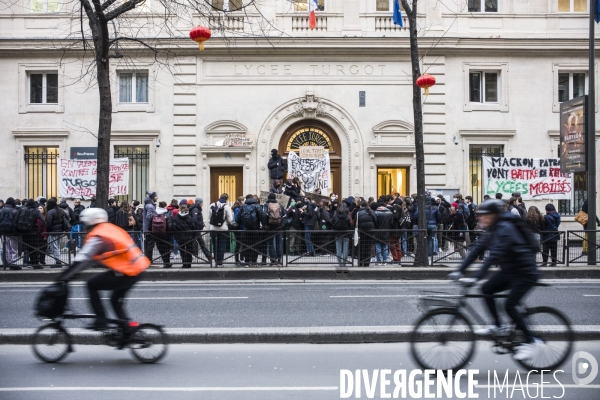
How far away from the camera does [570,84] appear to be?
1035 inches

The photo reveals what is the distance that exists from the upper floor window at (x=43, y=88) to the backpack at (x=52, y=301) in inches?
780

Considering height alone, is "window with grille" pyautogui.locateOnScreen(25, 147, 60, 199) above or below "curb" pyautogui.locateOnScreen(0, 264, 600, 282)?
above

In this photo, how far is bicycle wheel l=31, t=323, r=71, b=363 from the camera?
8.05 metres

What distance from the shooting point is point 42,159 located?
84.5 feet

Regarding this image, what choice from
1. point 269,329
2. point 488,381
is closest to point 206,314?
point 269,329

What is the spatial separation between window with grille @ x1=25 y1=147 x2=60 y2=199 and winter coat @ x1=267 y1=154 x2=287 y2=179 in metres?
8.00

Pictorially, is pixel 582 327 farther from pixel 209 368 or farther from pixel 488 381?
pixel 209 368

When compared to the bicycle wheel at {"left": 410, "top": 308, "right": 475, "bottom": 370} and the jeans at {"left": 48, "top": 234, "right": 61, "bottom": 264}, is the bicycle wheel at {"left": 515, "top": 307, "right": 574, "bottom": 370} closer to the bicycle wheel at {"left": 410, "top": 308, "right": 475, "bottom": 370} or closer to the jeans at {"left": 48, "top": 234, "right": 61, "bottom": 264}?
the bicycle wheel at {"left": 410, "top": 308, "right": 475, "bottom": 370}

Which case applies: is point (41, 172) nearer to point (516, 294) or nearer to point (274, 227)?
point (274, 227)

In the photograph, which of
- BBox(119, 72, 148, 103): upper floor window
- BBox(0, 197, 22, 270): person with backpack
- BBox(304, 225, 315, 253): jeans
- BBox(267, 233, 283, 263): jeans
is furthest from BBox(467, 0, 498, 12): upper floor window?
BBox(0, 197, 22, 270): person with backpack

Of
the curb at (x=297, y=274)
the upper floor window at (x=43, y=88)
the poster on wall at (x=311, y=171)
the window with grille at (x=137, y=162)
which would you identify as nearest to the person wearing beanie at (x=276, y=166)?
the poster on wall at (x=311, y=171)

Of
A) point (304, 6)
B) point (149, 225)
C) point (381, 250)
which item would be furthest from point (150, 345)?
point (304, 6)

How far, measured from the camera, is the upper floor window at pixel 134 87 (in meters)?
25.8

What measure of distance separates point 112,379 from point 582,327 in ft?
19.9
